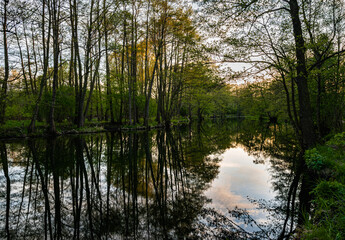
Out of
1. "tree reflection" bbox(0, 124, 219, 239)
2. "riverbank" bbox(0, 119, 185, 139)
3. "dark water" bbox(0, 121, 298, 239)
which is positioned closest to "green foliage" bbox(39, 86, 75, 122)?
"riverbank" bbox(0, 119, 185, 139)

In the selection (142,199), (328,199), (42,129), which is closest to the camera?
(328,199)

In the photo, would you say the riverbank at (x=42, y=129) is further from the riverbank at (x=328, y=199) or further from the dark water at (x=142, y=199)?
the riverbank at (x=328, y=199)

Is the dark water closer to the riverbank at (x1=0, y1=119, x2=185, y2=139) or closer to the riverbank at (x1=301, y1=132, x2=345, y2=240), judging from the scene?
the riverbank at (x1=301, y1=132, x2=345, y2=240)

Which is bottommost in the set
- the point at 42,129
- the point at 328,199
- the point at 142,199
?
the point at 142,199

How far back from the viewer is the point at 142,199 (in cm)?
441

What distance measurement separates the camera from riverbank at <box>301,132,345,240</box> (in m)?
2.57

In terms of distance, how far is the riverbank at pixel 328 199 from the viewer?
8.44 feet

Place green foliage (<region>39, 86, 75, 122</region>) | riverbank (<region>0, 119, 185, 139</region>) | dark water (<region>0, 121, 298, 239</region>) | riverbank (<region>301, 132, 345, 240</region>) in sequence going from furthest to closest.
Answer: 1. green foliage (<region>39, 86, 75, 122</region>)
2. riverbank (<region>0, 119, 185, 139</region>)
3. dark water (<region>0, 121, 298, 239</region>)
4. riverbank (<region>301, 132, 345, 240</region>)

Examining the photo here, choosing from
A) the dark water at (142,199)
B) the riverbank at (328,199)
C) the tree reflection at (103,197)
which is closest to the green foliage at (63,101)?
the tree reflection at (103,197)

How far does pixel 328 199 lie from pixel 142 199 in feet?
12.4

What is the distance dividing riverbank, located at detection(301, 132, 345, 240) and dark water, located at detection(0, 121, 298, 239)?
506 millimetres

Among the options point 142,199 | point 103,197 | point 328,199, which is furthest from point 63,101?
point 328,199

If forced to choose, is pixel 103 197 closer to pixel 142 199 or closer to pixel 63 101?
pixel 142 199

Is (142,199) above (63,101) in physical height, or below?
below
